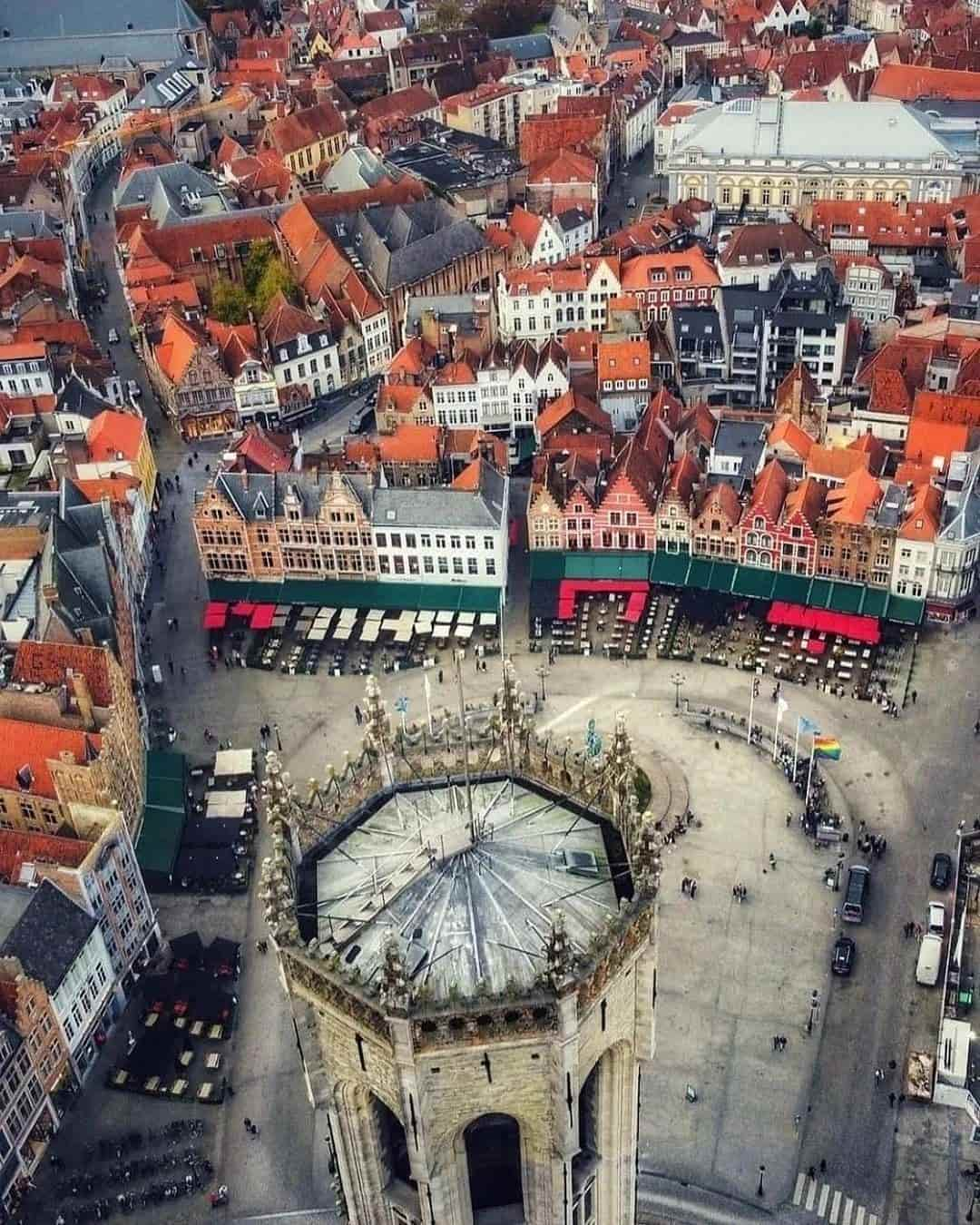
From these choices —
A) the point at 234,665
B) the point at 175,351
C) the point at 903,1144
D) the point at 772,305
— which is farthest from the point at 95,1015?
the point at 772,305

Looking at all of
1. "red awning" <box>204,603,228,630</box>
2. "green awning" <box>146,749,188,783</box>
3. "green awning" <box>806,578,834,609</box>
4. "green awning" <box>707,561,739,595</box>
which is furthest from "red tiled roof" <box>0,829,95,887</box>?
"green awning" <box>806,578,834,609</box>

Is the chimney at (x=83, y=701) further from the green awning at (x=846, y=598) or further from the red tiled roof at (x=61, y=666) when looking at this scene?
the green awning at (x=846, y=598)

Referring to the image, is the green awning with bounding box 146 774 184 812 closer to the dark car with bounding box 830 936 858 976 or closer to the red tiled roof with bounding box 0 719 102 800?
the red tiled roof with bounding box 0 719 102 800

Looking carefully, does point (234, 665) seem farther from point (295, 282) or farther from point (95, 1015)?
point (295, 282)

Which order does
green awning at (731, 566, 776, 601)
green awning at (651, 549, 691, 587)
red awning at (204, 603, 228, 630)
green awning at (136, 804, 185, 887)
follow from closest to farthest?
green awning at (136, 804, 185, 887) → green awning at (731, 566, 776, 601) → red awning at (204, 603, 228, 630) → green awning at (651, 549, 691, 587)

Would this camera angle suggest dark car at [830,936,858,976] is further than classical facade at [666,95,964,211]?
No

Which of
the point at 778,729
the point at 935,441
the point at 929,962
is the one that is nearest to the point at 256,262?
the point at 935,441
